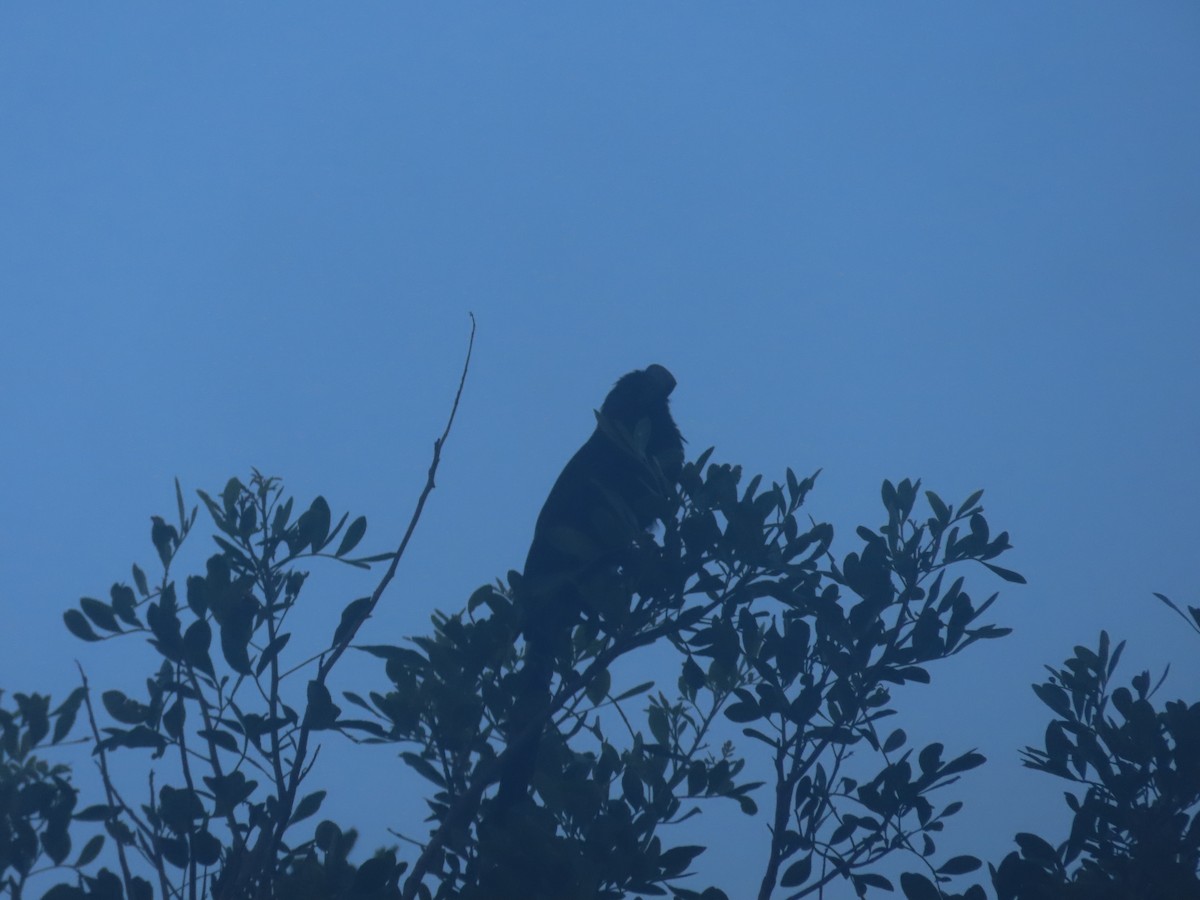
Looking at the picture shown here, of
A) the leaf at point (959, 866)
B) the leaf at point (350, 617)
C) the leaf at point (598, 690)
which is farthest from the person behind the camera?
the leaf at point (598, 690)

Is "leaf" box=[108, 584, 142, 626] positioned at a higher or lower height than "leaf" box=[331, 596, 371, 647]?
higher

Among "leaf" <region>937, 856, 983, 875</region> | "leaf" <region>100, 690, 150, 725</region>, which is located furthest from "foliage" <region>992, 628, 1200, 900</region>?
"leaf" <region>100, 690, 150, 725</region>

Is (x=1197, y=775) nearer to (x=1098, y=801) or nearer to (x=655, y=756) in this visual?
(x=1098, y=801)

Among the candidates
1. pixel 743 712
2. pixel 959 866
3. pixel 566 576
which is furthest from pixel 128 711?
pixel 959 866

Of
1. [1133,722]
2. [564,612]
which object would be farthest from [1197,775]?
[564,612]

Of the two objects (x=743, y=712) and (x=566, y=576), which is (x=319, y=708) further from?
(x=743, y=712)

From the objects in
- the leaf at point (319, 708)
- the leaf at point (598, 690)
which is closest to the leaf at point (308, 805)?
the leaf at point (319, 708)

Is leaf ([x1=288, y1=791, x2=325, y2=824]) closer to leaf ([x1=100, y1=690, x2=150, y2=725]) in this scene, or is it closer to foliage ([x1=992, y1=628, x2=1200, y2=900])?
leaf ([x1=100, y1=690, x2=150, y2=725])

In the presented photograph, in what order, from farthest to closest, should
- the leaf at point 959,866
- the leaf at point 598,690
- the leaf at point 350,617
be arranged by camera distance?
the leaf at point 598,690 < the leaf at point 959,866 < the leaf at point 350,617

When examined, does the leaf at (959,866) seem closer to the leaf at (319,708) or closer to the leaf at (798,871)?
the leaf at (798,871)

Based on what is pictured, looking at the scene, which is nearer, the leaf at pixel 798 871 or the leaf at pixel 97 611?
the leaf at pixel 97 611

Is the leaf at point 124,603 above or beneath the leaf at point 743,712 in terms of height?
above

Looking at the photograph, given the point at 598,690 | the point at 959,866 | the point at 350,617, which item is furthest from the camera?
the point at 598,690

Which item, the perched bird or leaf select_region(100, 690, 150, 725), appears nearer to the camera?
leaf select_region(100, 690, 150, 725)
